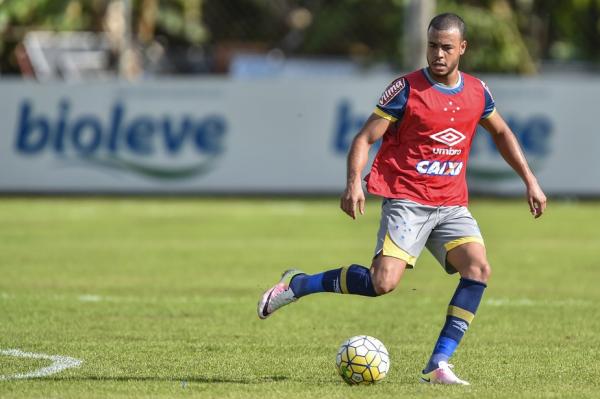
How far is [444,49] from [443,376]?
6.13 feet

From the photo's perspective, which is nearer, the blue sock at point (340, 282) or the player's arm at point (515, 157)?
the blue sock at point (340, 282)

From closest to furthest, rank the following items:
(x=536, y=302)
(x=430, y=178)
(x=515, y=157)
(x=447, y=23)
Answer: (x=447, y=23) → (x=430, y=178) → (x=515, y=157) → (x=536, y=302)

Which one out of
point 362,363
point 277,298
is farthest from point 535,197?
point 277,298

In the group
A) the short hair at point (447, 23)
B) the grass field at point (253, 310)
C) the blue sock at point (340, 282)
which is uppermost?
the short hair at point (447, 23)

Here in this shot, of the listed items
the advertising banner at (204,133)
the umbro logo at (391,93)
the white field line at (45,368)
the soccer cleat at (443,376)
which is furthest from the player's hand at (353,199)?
the advertising banner at (204,133)

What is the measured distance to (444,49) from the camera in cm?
784

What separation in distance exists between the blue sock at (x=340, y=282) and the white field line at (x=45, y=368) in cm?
147

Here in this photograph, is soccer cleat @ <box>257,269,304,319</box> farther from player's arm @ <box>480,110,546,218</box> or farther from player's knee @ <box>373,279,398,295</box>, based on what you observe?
player's arm @ <box>480,110,546,218</box>

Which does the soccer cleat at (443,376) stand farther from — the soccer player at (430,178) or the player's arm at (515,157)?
the player's arm at (515,157)

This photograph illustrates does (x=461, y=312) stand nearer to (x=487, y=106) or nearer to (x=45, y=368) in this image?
(x=487, y=106)

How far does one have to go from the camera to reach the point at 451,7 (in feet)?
114

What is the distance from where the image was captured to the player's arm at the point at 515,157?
8.22 meters

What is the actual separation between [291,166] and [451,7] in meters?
11.7

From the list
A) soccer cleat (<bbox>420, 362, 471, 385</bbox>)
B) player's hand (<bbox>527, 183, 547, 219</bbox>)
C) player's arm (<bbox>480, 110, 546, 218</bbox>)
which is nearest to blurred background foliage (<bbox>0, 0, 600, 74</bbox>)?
player's arm (<bbox>480, 110, 546, 218</bbox>)
